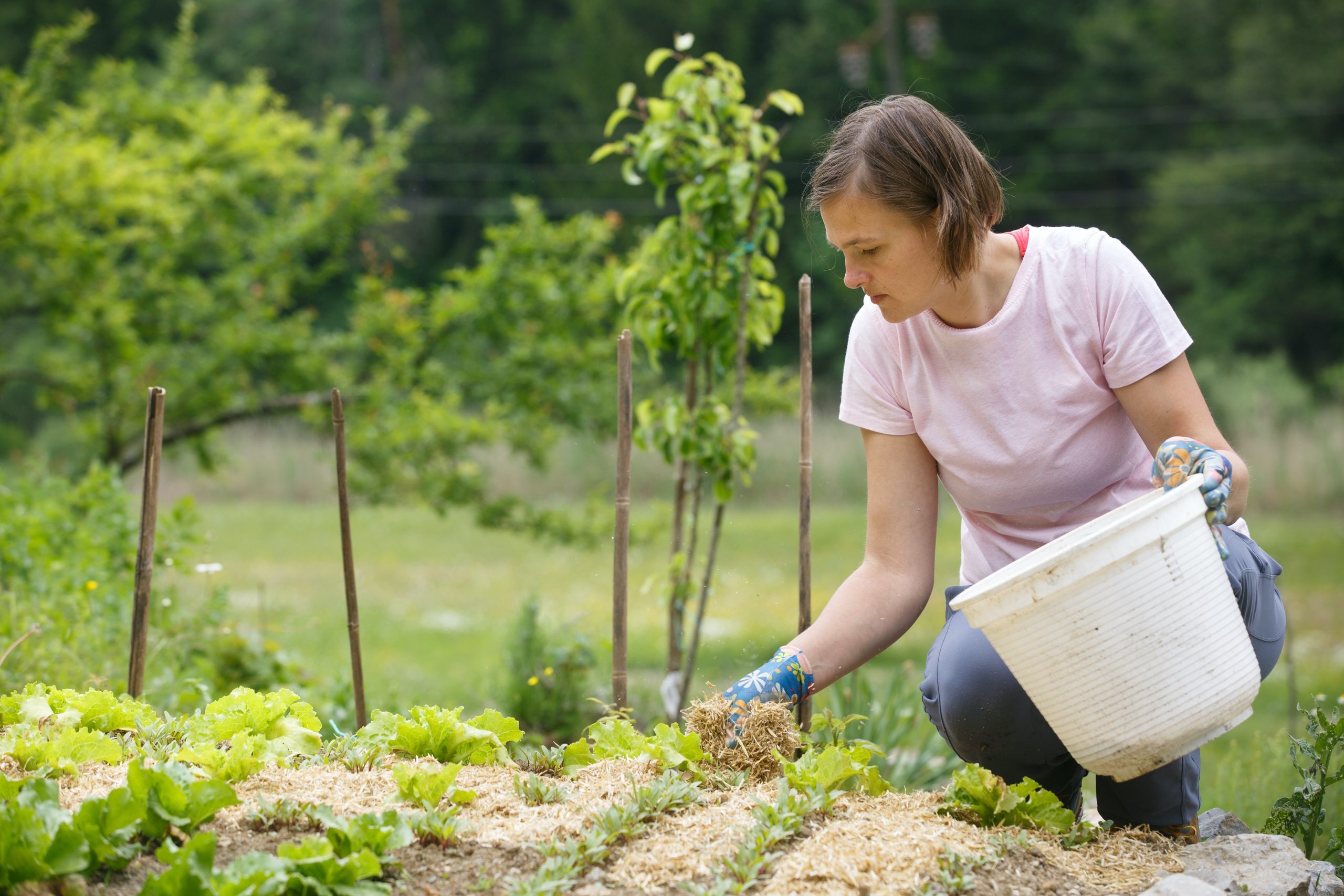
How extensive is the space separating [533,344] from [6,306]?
2.60 meters

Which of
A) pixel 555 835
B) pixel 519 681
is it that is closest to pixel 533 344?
pixel 519 681

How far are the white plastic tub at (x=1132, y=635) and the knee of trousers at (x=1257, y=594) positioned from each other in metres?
0.30

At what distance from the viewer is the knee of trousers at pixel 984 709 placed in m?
1.91

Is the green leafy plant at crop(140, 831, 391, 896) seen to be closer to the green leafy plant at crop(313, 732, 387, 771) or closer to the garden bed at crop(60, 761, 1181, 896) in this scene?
the garden bed at crop(60, 761, 1181, 896)

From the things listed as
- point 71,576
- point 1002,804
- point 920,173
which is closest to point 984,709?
point 1002,804

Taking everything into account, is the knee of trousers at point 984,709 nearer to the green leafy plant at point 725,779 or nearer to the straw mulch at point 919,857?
the straw mulch at point 919,857

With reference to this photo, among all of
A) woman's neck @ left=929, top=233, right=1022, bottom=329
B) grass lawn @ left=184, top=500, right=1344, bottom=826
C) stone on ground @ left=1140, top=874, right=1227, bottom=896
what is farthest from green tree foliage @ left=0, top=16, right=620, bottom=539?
stone on ground @ left=1140, top=874, right=1227, bottom=896

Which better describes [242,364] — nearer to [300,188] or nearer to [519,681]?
[300,188]

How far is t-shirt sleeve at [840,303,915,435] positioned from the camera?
6.86 feet

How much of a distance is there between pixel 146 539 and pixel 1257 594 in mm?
1950

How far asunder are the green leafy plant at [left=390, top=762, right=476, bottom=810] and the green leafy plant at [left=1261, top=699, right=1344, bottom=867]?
1280 mm

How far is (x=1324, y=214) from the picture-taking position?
19297 mm

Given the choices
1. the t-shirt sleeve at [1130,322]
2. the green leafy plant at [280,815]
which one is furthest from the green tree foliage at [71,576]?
the t-shirt sleeve at [1130,322]

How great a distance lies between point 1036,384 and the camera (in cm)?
197
